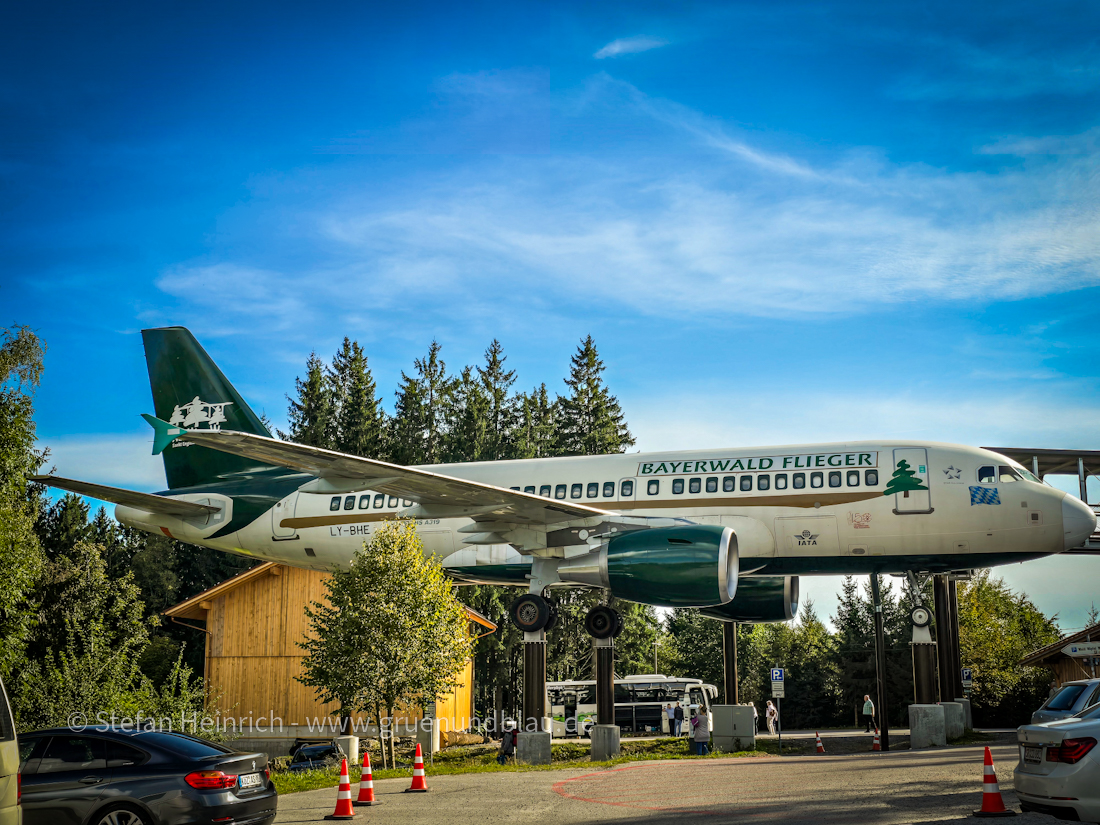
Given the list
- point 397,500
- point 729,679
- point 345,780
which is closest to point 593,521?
point 397,500

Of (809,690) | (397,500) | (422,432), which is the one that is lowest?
(809,690)

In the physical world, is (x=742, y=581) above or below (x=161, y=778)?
above

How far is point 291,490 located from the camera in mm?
26547

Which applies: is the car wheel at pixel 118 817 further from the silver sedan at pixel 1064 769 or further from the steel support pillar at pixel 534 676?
the steel support pillar at pixel 534 676

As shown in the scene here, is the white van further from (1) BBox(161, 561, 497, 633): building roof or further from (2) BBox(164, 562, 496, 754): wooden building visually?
(1) BBox(161, 561, 497, 633): building roof

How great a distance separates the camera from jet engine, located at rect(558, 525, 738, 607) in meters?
20.0

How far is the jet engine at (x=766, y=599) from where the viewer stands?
87.4 feet

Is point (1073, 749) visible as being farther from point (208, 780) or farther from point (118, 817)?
point (118, 817)

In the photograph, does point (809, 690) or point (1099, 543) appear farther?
point (809, 690)

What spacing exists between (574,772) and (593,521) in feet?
20.3

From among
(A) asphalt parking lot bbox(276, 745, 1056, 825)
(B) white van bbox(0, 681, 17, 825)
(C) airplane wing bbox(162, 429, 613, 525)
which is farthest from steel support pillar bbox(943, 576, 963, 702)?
(B) white van bbox(0, 681, 17, 825)

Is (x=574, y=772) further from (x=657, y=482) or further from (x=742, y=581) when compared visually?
(x=742, y=581)

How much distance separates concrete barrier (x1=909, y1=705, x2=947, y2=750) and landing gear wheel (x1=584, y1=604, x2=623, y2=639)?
23.7ft

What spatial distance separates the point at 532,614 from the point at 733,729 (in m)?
7.37
